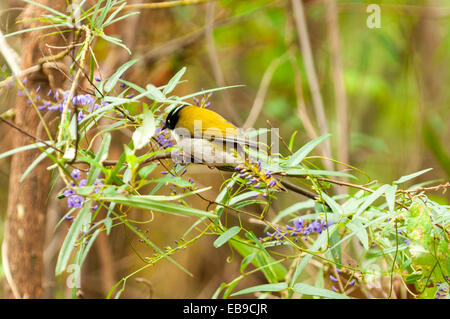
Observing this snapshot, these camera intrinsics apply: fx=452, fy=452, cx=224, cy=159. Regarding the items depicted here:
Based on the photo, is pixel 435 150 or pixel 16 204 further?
pixel 435 150

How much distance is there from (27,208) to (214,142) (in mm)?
634

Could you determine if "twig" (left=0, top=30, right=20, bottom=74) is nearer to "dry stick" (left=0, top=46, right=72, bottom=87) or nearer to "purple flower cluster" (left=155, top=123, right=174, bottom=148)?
"dry stick" (left=0, top=46, right=72, bottom=87)

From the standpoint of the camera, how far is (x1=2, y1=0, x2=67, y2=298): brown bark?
1.35 meters

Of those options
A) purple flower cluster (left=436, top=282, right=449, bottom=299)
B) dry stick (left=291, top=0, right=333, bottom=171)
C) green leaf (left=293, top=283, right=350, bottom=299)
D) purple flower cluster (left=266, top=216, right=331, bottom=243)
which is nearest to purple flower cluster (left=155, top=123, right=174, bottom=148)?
purple flower cluster (left=266, top=216, right=331, bottom=243)

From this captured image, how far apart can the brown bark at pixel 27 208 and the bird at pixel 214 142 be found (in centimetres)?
40

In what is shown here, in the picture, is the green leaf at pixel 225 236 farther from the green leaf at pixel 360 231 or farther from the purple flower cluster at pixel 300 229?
the green leaf at pixel 360 231

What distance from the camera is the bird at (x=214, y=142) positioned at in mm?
→ 924

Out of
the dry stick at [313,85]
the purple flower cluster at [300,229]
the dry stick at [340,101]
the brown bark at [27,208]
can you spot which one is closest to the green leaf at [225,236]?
the purple flower cluster at [300,229]

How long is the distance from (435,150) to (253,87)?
5.29 ft

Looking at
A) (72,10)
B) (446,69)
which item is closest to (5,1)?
(72,10)

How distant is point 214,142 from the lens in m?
1.29

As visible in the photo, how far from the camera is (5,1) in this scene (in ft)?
5.18

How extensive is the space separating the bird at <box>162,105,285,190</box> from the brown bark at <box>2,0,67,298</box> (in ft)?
1.30
